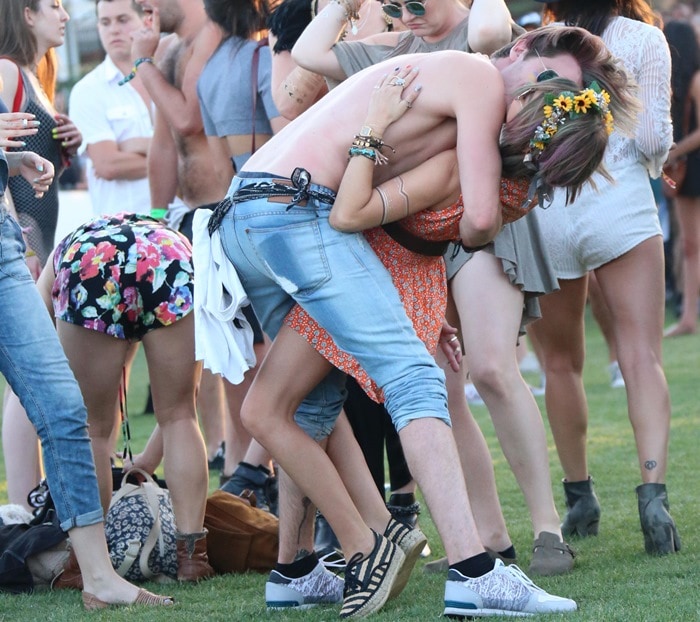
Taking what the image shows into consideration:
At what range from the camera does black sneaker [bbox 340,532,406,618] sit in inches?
129

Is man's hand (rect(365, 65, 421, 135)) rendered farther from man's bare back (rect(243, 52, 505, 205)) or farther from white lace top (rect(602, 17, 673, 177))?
A: white lace top (rect(602, 17, 673, 177))

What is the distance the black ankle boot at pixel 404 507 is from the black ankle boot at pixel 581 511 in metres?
0.55

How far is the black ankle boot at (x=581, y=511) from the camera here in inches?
175

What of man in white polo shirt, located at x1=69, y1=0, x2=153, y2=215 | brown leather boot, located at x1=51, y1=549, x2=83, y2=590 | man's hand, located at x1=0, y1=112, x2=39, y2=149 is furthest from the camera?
man in white polo shirt, located at x1=69, y1=0, x2=153, y2=215

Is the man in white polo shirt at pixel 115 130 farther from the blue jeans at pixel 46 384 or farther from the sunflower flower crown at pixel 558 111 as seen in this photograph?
the sunflower flower crown at pixel 558 111

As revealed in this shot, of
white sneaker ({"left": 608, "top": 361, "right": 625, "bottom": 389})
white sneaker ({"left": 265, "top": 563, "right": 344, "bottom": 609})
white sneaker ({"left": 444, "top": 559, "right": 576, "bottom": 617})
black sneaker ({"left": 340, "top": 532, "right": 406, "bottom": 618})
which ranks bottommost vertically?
white sneaker ({"left": 608, "top": 361, "right": 625, "bottom": 389})

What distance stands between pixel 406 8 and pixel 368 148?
3.28 ft

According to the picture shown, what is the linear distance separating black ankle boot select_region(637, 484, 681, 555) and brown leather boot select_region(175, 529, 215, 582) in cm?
143

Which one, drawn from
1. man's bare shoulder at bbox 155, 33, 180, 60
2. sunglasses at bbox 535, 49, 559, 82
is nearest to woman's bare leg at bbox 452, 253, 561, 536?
sunglasses at bbox 535, 49, 559, 82

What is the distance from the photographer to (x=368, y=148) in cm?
320

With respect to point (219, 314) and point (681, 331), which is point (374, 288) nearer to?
point (219, 314)

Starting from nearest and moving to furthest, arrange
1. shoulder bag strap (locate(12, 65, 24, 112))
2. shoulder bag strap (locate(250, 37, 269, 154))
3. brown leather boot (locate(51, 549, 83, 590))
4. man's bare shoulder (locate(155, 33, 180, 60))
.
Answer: brown leather boot (locate(51, 549, 83, 590)) < shoulder bag strap (locate(12, 65, 24, 112)) < shoulder bag strap (locate(250, 37, 269, 154)) < man's bare shoulder (locate(155, 33, 180, 60))

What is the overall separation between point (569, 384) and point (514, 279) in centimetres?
77

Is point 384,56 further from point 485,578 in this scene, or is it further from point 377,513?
point 485,578
